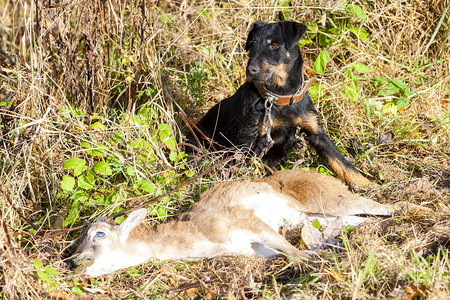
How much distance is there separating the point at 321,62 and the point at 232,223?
265cm

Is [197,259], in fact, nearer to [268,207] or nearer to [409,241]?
[268,207]

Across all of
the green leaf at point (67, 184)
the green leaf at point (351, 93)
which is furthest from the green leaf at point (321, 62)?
the green leaf at point (67, 184)

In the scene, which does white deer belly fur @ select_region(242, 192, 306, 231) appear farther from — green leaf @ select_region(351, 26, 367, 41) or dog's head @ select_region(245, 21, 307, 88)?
green leaf @ select_region(351, 26, 367, 41)

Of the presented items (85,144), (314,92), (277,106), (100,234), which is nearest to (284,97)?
(277,106)

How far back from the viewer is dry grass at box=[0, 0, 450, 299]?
2.95 m

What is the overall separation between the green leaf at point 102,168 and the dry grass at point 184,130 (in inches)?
3.3

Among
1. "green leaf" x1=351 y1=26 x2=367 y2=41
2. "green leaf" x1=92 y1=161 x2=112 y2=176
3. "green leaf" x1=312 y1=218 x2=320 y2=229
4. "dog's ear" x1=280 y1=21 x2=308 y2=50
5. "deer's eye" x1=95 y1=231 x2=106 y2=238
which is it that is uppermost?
"dog's ear" x1=280 y1=21 x2=308 y2=50

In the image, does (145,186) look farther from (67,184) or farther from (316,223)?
(316,223)

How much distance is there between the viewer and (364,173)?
4.62 m

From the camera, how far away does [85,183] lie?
12.6 ft

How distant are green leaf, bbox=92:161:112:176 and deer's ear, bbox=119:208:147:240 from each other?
702 millimetres

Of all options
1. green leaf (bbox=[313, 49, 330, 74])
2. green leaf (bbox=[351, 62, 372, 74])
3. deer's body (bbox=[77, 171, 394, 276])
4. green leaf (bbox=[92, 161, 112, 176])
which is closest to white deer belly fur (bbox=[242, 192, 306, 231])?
deer's body (bbox=[77, 171, 394, 276])

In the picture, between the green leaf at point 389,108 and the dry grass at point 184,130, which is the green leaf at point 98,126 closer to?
the dry grass at point 184,130

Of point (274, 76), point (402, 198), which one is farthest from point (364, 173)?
point (274, 76)
